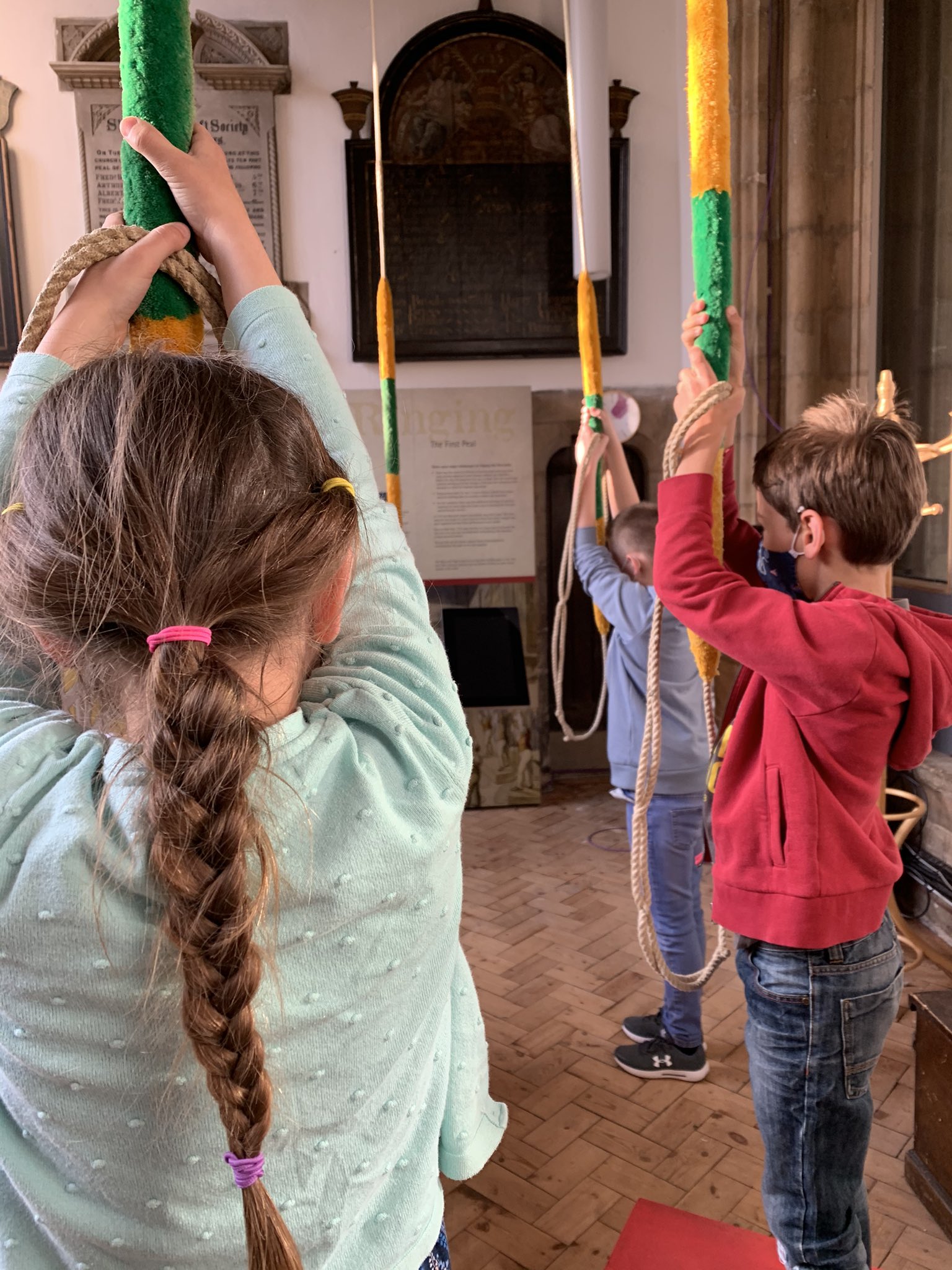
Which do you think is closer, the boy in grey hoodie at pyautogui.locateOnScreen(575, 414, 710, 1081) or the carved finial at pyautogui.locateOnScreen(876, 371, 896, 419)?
the carved finial at pyautogui.locateOnScreen(876, 371, 896, 419)

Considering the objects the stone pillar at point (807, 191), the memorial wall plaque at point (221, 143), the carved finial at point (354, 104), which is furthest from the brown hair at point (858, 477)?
the carved finial at point (354, 104)

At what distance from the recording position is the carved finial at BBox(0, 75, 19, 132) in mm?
4379

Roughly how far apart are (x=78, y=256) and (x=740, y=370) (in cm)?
85

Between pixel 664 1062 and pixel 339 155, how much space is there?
4095 millimetres

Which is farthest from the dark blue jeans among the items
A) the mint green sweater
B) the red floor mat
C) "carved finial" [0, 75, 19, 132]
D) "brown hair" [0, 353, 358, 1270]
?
"carved finial" [0, 75, 19, 132]

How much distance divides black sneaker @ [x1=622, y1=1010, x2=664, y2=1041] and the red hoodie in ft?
4.26

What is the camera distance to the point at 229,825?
1.70 feet

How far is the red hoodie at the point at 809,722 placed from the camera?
1.17m

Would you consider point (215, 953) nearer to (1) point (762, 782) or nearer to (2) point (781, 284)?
(1) point (762, 782)

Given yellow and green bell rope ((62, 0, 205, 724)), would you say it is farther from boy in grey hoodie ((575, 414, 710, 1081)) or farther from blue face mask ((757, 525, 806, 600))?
boy in grey hoodie ((575, 414, 710, 1081))

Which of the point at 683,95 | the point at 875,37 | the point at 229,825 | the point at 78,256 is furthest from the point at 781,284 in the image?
the point at 229,825

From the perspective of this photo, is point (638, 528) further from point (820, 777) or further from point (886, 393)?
point (820, 777)

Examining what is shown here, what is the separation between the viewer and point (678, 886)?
219 cm

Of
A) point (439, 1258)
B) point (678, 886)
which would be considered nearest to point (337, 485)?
point (439, 1258)
